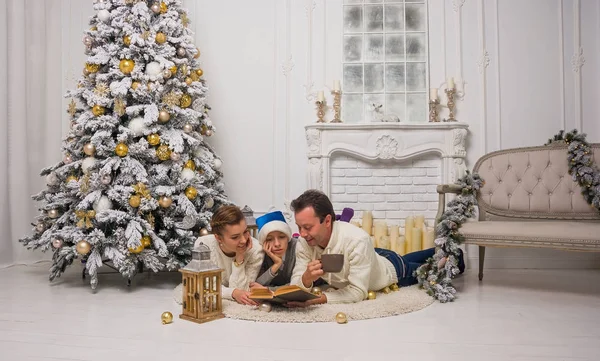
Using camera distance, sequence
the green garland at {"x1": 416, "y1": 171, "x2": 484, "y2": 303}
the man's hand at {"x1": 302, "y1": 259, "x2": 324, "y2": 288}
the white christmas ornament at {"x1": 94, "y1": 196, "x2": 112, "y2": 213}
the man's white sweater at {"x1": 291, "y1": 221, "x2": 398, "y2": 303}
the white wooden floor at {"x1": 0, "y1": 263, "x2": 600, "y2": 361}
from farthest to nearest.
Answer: the white christmas ornament at {"x1": 94, "y1": 196, "x2": 112, "y2": 213} → the green garland at {"x1": 416, "y1": 171, "x2": 484, "y2": 303} → the man's white sweater at {"x1": 291, "y1": 221, "x2": 398, "y2": 303} → the man's hand at {"x1": 302, "y1": 259, "x2": 324, "y2": 288} → the white wooden floor at {"x1": 0, "y1": 263, "x2": 600, "y2": 361}

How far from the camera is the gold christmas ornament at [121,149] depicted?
389 cm

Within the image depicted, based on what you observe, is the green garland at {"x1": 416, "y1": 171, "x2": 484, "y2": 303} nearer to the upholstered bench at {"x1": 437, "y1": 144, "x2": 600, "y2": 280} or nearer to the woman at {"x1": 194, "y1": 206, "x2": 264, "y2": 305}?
the upholstered bench at {"x1": 437, "y1": 144, "x2": 600, "y2": 280}

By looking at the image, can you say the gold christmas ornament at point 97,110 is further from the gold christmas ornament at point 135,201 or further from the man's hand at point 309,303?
the man's hand at point 309,303

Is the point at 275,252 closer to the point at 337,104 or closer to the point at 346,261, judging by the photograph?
the point at 346,261

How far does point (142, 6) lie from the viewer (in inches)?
160

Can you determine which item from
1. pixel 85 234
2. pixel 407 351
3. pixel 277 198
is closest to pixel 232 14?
pixel 277 198

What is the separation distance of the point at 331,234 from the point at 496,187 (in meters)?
2.04

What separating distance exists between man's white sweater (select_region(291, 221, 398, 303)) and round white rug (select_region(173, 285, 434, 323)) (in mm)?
79

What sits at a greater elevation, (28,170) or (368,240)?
(28,170)

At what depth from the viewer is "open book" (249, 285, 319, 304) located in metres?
2.89

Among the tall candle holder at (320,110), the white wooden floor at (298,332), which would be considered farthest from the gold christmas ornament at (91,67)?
the tall candle holder at (320,110)

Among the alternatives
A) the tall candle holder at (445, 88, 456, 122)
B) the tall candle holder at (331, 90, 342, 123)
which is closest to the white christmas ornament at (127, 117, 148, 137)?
the tall candle holder at (331, 90, 342, 123)

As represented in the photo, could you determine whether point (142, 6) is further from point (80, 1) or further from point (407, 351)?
point (407, 351)

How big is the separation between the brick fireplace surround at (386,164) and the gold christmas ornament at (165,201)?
1679mm
